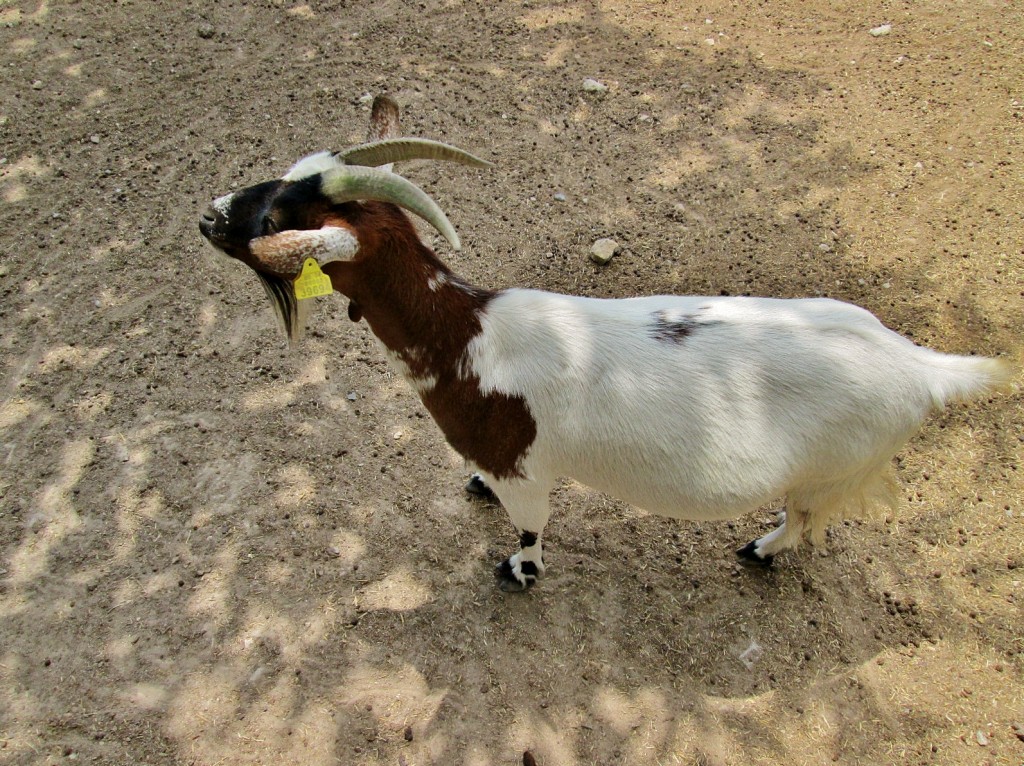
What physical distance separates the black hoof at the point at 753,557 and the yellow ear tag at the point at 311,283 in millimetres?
2777

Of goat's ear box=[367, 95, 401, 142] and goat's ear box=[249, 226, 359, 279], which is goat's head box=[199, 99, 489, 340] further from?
goat's ear box=[367, 95, 401, 142]

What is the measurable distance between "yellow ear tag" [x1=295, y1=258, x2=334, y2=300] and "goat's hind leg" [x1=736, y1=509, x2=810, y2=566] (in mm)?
2559

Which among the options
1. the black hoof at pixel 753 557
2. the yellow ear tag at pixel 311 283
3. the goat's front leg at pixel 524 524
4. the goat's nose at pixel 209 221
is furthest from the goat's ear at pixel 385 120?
the black hoof at pixel 753 557

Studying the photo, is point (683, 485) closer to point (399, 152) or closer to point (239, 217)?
point (399, 152)

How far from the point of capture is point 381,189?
262 centimetres

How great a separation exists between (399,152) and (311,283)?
0.70m

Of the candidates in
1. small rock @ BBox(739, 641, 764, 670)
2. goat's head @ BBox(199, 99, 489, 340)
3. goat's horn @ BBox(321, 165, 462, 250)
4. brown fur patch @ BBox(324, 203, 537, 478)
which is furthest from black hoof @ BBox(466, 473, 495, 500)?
goat's horn @ BBox(321, 165, 462, 250)

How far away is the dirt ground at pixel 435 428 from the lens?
11.2ft

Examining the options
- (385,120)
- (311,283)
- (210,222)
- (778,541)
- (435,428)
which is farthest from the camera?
(435,428)

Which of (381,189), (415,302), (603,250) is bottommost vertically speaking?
(603,250)

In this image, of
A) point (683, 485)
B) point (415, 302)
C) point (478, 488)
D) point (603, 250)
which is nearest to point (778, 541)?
point (683, 485)

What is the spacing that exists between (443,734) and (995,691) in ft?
9.14

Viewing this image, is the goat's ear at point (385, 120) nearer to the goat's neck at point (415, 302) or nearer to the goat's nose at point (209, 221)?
the goat's neck at point (415, 302)

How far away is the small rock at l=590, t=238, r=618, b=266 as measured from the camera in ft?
17.4
